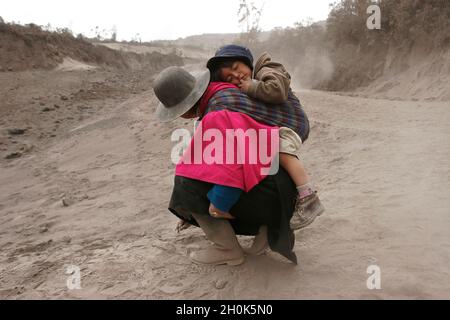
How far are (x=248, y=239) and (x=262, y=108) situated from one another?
1.02 m

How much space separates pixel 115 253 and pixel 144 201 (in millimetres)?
1330

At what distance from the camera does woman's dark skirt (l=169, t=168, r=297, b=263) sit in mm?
2092

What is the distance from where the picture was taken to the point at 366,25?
12320 millimetres

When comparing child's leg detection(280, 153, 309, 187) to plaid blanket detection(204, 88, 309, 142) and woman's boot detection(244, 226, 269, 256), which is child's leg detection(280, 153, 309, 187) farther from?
woman's boot detection(244, 226, 269, 256)

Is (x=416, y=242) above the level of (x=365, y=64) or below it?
below

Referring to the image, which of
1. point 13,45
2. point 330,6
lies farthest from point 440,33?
point 13,45

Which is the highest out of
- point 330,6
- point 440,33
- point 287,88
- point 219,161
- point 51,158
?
point 330,6

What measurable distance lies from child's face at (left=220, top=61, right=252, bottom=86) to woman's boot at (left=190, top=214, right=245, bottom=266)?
75 cm

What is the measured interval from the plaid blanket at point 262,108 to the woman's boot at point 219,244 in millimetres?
572

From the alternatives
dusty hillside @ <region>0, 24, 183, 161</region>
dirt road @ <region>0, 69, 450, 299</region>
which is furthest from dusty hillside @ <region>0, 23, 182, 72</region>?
dirt road @ <region>0, 69, 450, 299</region>

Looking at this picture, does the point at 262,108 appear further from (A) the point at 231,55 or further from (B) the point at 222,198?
(B) the point at 222,198

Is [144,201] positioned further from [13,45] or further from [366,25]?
[13,45]

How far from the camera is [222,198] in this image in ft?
6.51

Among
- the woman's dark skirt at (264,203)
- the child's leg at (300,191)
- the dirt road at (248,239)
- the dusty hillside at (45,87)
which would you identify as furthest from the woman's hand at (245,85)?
the dusty hillside at (45,87)
